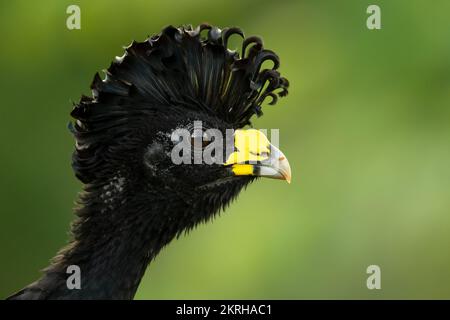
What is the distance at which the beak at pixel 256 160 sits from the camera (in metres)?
4.34

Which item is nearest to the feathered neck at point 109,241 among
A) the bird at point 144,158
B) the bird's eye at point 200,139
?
the bird at point 144,158

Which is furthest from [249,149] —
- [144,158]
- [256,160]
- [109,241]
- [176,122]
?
[109,241]

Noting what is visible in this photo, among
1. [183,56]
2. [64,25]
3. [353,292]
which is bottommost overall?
[353,292]

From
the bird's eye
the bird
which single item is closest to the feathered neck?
the bird

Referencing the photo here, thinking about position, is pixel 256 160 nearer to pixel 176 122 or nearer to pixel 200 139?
pixel 200 139

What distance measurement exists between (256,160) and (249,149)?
0.06 metres

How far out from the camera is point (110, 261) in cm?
418

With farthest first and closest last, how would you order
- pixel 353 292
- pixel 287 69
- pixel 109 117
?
pixel 287 69 < pixel 353 292 < pixel 109 117

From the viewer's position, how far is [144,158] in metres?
4.22

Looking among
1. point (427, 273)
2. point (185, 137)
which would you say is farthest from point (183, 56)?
point (427, 273)

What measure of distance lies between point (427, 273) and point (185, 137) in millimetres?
4530

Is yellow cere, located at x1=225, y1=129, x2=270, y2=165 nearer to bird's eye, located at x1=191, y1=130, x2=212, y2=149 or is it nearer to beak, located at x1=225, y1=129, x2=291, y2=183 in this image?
beak, located at x1=225, y1=129, x2=291, y2=183

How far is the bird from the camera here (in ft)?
13.6

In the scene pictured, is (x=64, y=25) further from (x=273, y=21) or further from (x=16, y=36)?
(x=273, y=21)
